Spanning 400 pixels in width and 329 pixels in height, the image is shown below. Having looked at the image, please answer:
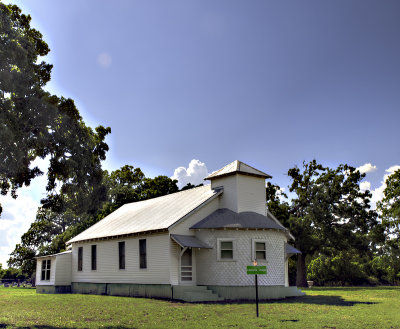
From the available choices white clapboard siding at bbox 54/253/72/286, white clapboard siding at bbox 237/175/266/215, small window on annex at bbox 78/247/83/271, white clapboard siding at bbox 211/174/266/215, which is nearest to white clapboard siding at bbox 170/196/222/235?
white clapboard siding at bbox 211/174/266/215

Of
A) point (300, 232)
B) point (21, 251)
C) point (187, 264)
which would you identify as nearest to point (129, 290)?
point (187, 264)

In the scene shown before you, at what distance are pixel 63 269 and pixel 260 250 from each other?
59.2 ft

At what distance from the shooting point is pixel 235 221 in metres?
25.1

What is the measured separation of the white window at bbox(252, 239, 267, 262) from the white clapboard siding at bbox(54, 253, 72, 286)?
697 inches

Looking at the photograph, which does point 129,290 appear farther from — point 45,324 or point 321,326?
point 321,326

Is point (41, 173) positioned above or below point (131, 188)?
below

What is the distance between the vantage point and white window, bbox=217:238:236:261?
80.6ft

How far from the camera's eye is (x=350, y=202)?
41469mm

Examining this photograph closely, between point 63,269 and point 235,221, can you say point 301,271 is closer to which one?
point 235,221

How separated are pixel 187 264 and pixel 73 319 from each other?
37.5 ft

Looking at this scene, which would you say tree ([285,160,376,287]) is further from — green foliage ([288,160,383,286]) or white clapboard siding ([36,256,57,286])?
white clapboard siding ([36,256,57,286])

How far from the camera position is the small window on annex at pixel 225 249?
2464cm

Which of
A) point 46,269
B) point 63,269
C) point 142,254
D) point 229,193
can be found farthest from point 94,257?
point 229,193

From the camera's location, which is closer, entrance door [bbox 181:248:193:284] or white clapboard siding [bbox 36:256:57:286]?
entrance door [bbox 181:248:193:284]
